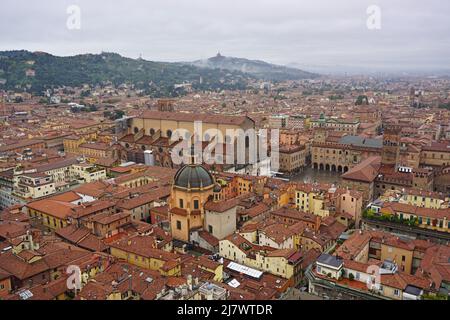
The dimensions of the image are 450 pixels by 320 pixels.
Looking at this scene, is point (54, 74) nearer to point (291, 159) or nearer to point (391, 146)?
point (291, 159)

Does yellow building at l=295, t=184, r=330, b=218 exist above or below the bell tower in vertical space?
below

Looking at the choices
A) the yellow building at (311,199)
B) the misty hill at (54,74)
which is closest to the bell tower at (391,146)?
the yellow building at (311,199)

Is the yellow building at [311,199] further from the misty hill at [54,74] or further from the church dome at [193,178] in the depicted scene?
the misty hill at [54,74]

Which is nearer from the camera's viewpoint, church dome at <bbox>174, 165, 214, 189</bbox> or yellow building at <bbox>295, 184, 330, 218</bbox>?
church dome at <bbox>174, 165, 214, 189</bbox>

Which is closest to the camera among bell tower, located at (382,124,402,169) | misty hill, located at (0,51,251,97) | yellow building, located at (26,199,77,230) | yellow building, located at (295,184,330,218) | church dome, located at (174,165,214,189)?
church dome, located at (174,165,214,189)

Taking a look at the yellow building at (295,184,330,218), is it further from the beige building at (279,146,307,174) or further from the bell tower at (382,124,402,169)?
the beige building at (279,146,307,174)

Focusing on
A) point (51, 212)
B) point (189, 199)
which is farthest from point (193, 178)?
point (51, 212)

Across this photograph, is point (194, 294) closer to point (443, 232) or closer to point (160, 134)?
point (443, 232)

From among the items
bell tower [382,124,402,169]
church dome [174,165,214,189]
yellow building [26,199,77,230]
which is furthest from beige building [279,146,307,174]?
yellow building [26,199,77,230]
